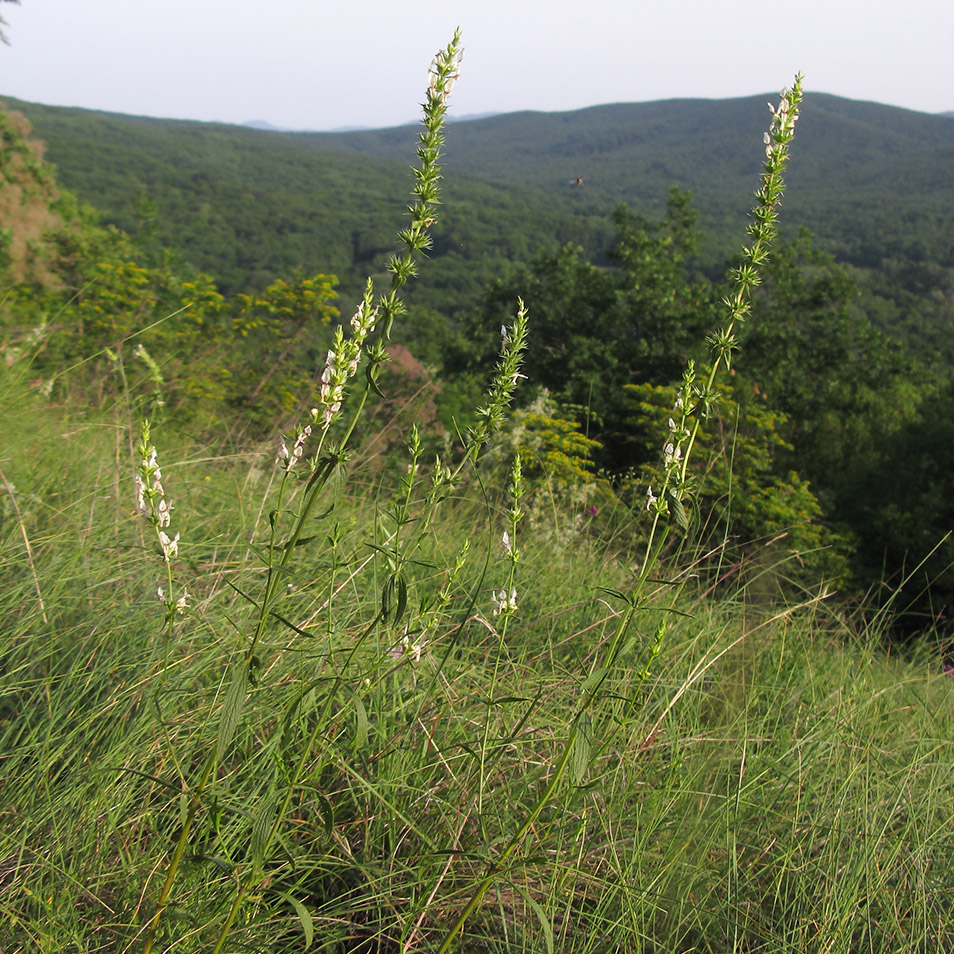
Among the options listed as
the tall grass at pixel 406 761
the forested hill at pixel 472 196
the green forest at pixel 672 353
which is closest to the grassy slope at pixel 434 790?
the tall grass at pixel 406 761

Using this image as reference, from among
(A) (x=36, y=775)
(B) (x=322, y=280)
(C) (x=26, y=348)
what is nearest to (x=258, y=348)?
(B) (x=322, y=280)

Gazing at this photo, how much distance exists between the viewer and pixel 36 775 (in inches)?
64.8

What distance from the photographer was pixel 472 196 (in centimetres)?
10862

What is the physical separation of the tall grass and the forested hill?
24.2 m

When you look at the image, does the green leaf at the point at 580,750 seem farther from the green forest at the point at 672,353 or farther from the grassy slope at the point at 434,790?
the green forest at the point at 672,353

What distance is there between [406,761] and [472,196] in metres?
115

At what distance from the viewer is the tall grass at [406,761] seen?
131 centimetres

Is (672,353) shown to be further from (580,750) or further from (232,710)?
(232,710)

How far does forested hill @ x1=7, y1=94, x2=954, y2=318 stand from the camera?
218 ft

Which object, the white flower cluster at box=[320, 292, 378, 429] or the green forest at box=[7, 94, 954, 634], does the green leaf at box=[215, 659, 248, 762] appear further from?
the green forest at box=[7, 94, 954, 634]

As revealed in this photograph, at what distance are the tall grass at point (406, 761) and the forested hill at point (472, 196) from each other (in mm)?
24188

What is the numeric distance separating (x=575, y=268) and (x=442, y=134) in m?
22.5

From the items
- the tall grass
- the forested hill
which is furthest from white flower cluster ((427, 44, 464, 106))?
the forested hill

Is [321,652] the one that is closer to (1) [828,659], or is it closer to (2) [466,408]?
(1) [828,659]
